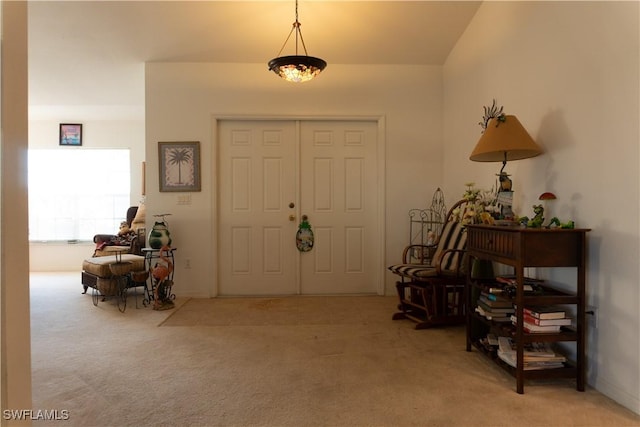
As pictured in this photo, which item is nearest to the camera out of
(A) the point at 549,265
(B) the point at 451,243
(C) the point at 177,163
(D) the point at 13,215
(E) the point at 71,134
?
(D) the point at 13,215

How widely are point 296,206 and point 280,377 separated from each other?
8.06 feet

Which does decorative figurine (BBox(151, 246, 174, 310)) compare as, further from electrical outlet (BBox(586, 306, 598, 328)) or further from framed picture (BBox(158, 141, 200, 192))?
electrical outlet (BBox(586, 306, 598, 328))

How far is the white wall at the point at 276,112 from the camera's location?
4.30m

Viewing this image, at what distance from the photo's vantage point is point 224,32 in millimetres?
3783

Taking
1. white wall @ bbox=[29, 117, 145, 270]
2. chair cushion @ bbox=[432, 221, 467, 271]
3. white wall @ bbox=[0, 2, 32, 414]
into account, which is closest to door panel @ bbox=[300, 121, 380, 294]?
chair cushion @ bbox=[432, 221, 467, 271]

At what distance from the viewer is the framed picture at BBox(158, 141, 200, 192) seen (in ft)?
14.1

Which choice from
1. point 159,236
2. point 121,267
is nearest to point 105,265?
point 121,267

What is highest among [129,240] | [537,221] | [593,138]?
[593,138]

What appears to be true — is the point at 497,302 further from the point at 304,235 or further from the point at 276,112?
Answer: the point at 276,112

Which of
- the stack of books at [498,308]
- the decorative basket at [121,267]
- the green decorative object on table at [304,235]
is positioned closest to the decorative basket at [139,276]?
the decorative basket at [121,267]

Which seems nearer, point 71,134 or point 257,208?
point 257,208

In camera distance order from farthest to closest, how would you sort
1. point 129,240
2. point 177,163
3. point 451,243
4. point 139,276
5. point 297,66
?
point 129,240 → point 177,163 → point 139,276 → point 451,243 → point 297,66

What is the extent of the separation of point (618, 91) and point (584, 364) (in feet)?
4.93

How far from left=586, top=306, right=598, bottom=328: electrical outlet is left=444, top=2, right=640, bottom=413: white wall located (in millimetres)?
27
